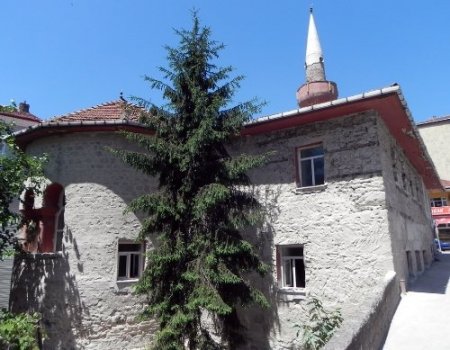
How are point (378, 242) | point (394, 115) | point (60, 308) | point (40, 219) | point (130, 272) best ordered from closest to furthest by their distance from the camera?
point (378, 242) → point (394, 115) → point (60, 308) → point (130, 272) → point (40, 219)

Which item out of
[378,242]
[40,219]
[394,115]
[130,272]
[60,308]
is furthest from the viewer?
[40,219]

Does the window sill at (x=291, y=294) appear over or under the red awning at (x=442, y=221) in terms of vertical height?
under

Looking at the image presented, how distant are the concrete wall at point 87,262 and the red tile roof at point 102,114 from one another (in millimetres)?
533

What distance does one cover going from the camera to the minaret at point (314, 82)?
18500 millimetres

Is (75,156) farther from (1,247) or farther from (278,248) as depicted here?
(278,248)

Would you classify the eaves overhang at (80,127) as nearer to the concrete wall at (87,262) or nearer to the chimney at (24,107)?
the concrete wall at (87,262)

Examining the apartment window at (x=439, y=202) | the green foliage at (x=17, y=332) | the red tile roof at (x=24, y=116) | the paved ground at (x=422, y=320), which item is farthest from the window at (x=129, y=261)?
the apartment window at (x=439, y=202)

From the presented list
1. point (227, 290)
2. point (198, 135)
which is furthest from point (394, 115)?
point (227, 290)

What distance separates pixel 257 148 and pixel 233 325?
475cm

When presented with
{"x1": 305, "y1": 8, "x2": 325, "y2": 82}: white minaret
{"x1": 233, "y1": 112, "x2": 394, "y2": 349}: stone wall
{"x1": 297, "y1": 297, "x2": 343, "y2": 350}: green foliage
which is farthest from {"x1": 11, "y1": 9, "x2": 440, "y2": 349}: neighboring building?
{"x1": 305, "y1": 8, "x2": 325, "y2": 82}: white minaret

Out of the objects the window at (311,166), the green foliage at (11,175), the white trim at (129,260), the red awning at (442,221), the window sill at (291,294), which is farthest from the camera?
the red awning at (442,221)

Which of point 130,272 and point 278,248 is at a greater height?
point 278,248

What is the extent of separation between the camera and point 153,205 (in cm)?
812

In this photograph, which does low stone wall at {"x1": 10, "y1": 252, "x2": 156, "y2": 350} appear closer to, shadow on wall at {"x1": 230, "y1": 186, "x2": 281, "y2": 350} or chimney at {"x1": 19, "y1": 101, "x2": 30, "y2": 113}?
shadow on wall at {"x1": 230, "y1": 186, "x2": 281, "y2": 350}
